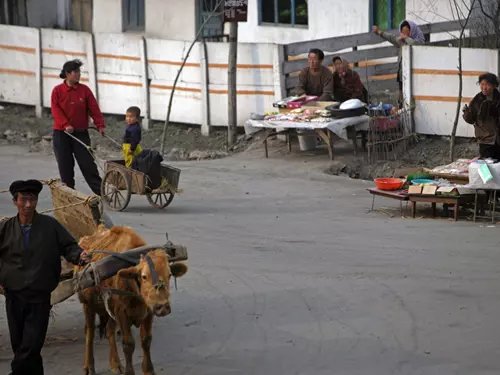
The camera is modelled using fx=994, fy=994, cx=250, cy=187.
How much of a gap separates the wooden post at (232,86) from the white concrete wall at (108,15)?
8584mm

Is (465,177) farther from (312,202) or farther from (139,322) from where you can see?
(139,322)

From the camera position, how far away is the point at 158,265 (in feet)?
22.4

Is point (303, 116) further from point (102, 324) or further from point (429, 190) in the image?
point (102, 324)

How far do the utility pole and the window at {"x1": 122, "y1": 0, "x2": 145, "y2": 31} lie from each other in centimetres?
842

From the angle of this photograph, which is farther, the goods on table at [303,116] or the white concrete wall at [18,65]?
the white concrete wall at [18,65]

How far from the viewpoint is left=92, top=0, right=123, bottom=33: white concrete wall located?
1089 inches

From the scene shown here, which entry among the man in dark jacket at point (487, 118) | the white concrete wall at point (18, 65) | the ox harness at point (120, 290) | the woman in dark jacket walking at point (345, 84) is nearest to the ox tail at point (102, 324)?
the ox harness at point (120, 290)

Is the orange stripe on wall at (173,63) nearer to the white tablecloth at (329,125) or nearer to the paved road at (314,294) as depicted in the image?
the white tablecloth at (329,125)

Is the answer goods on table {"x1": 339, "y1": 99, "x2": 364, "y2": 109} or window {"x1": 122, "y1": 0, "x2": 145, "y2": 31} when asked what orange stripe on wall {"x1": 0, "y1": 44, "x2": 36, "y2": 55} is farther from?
goods on table {"x1": 339, "y1": 99, "x2": 364, "y2": 109}

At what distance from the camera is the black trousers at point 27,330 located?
6711mm

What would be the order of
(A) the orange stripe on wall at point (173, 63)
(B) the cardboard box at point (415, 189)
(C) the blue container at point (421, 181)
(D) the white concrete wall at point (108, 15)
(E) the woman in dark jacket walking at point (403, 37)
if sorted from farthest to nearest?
(D) the white concrete wall at point (108, 15), (A) the orange stripe on wall at point (173, 63), (E) the woman in dark jacket walking at point (403, 37), (C) the blue container at point (421, 181), (B) the cardboard box at point (415, 189)

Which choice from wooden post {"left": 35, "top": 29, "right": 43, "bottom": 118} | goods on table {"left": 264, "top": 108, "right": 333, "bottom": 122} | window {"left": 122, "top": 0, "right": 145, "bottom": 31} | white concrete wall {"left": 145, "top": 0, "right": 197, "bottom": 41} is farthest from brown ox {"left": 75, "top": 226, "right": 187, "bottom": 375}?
window {"left": 122, "top": 0, "right": 145, "bottom": 31}

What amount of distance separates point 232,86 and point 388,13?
16.5ft

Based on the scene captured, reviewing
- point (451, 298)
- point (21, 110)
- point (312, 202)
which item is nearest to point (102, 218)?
point (451, 298)
